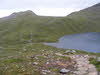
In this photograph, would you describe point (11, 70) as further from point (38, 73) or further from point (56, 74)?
point (56, 74)

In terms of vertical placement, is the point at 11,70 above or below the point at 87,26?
below

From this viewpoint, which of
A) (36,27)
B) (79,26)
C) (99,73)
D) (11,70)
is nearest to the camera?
(99,73)

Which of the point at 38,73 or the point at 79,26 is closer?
the point at 38,73

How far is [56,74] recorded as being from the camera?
1773cm

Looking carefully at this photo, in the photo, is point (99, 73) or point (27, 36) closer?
point (99, 73)

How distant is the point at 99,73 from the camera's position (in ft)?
55.1

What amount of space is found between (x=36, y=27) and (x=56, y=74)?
100913 millimetres

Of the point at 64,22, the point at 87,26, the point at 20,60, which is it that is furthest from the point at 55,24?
the point at 20,60

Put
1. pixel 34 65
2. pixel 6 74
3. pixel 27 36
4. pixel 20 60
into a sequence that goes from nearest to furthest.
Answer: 1. pixel 6 74
2. pixel 34 65
3. pixel 20 60
4. pixel 27 36

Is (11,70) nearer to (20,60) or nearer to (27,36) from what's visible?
(20,60)

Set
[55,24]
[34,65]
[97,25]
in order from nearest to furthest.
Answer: [34,65], [55,24], [97,25]

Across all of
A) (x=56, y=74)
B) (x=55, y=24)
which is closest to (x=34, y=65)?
(x=56, y=74)

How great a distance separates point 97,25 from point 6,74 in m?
159

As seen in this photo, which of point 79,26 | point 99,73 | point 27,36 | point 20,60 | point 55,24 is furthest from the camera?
point 79,26
